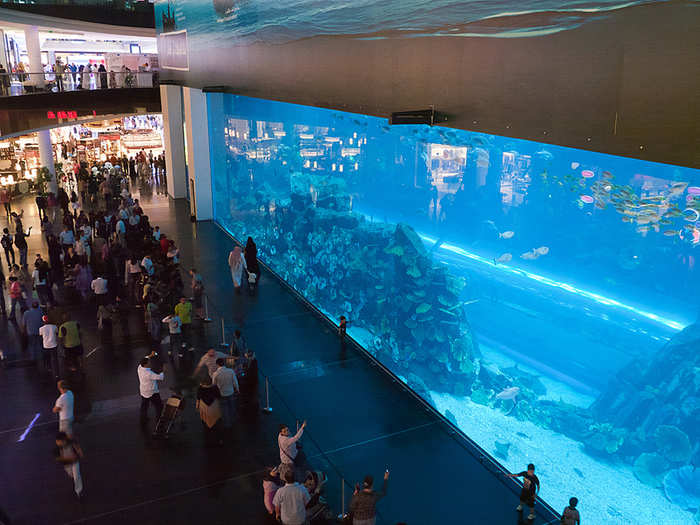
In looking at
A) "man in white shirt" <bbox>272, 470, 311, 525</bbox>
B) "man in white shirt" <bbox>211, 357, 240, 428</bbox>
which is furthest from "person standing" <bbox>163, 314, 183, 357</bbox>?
"man in white shirt" <bbox>272, 470, 311, 525</bbox>

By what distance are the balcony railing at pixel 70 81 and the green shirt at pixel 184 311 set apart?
17397 millimetres

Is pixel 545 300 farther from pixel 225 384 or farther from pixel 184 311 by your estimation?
pixel 184 311

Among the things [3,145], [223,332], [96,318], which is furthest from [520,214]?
[3,145]

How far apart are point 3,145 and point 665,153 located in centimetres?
3452

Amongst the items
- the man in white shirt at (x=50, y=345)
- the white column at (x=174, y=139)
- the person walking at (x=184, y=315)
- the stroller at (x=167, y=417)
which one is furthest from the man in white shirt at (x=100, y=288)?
the white column at (x=174, y=139)

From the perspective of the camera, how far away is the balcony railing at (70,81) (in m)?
24.1

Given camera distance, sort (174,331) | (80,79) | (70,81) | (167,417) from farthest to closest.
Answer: (80,79) → (70,81) → (174,331) → (167,417)

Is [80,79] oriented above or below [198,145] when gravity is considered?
above

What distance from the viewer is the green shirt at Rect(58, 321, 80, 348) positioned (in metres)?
10.2

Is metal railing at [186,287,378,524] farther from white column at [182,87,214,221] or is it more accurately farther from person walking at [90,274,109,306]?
white column at [182,87,214,221]

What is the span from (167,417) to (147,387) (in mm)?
571

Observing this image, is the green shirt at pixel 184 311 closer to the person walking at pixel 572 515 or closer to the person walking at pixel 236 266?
the person walking at pixel 236 266

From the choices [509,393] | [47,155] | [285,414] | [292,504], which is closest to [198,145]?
[47,155]

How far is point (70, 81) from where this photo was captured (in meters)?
27.4
